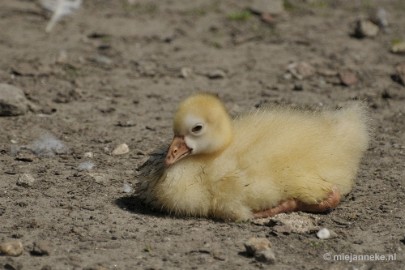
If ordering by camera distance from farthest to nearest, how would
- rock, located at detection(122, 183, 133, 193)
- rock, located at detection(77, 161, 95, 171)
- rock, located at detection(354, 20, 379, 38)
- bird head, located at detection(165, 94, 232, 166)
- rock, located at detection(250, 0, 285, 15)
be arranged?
rock, located at detection(250, 0, 285, 15), rock, located at detection(354, 20, 379, 38), rock, located at detection(77, 161, 95, 171), rock, located at detection(122, 183, 133, 193), bird head, located at detection(165, 94, 232, 166)

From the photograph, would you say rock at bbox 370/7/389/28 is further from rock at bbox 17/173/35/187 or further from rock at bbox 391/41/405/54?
rock at bbox 17/173/35/187

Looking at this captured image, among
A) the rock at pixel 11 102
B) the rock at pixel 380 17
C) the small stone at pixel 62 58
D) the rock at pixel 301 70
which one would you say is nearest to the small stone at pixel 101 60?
the small stone at pixel 62 58

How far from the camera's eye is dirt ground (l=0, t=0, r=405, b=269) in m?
5.31

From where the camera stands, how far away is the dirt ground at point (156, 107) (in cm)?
531

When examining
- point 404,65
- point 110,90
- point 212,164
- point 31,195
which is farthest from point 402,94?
point 31,195

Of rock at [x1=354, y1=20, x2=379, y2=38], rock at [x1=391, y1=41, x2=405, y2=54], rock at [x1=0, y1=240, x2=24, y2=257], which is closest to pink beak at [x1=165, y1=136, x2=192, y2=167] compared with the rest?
rock at [x1=0, y1=240, x2=24, y2=257]

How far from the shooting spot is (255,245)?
5137 mm

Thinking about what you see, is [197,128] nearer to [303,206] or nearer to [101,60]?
[303,206]

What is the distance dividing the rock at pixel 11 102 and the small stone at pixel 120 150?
115 centimetres

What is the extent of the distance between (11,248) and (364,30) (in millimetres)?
6434

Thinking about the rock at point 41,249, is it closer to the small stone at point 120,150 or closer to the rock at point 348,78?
the small stone at point 120,150

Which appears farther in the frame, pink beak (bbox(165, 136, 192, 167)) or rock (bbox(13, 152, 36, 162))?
rock (bbox(13, 152, 36, 162))

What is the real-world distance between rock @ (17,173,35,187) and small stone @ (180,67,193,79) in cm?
313

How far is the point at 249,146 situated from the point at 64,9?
18.3ft
